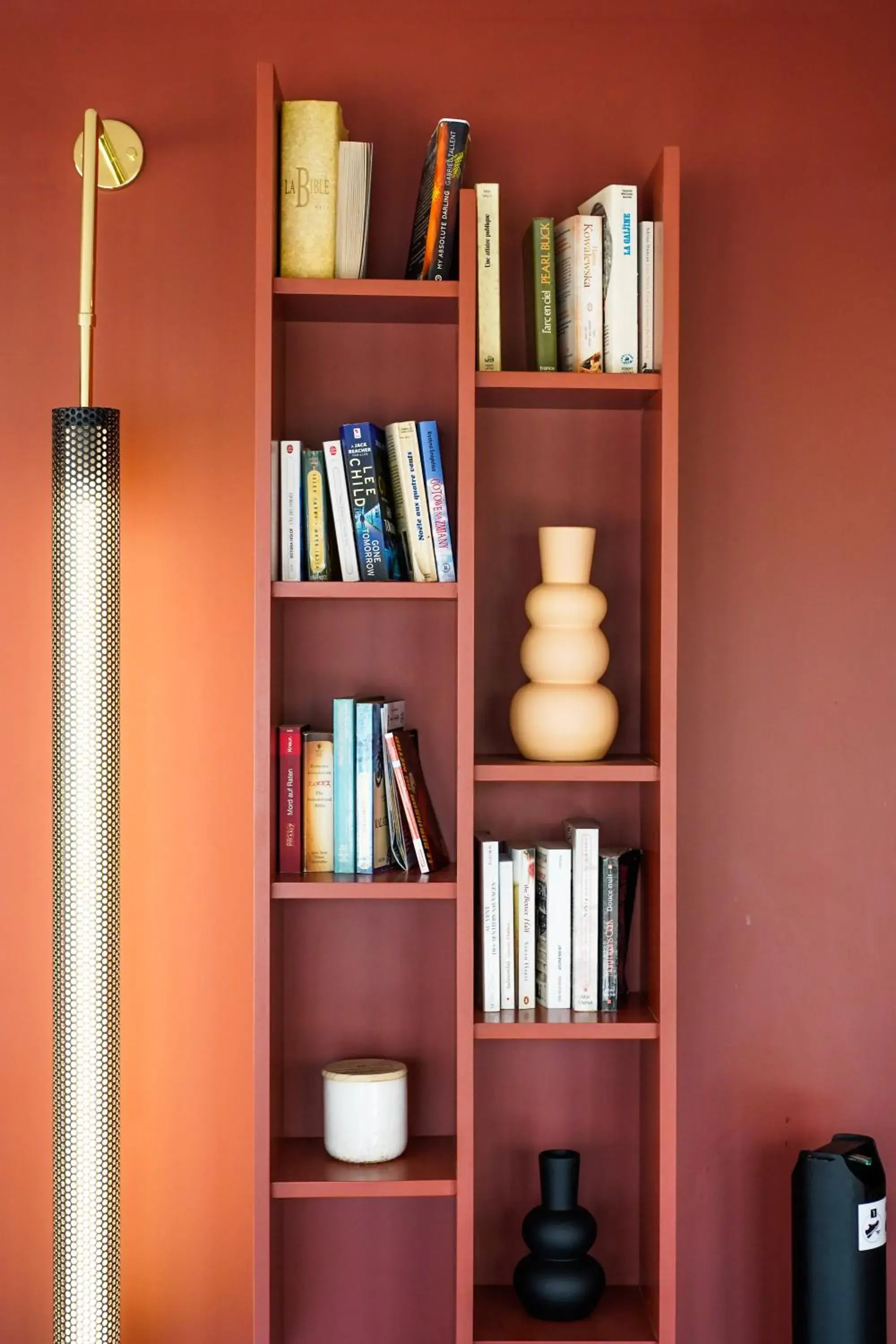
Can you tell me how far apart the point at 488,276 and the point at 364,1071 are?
1.35 metres

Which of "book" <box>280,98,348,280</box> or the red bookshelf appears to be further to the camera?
the red bookshelf

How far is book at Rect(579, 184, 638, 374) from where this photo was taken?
2092 mm

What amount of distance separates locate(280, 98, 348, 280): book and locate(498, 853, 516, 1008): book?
40.0 inches

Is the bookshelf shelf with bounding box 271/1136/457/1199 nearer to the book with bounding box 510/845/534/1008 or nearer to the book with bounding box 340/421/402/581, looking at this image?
the book with bounding box 510/845/534/1008

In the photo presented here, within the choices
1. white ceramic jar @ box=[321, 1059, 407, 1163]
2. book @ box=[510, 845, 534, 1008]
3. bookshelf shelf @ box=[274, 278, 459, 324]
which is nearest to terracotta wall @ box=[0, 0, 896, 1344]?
bookshelf shelf @ box=[274, 278, 459, 324]

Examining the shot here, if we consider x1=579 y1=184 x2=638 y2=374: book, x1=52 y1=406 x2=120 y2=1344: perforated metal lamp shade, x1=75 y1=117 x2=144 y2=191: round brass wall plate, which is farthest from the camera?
x1=75 y1=117 x2=144 y2=191: round brass wall plate

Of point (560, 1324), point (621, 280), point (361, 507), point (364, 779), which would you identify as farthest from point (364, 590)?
point (560, 1324)

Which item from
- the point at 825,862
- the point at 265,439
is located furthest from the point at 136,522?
the point at 825,862

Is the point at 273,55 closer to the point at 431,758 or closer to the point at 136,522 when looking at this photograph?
the point at 136,522

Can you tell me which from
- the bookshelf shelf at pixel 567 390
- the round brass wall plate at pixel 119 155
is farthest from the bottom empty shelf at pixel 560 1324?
the round brass wall plate at pixel 119 155

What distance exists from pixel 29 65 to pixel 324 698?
126 centimetres

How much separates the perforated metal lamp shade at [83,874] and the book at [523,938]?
66cm

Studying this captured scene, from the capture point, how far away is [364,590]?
2.02m

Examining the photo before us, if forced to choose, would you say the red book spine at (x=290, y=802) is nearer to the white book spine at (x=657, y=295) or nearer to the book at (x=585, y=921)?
the book at (x=585, y=921)
